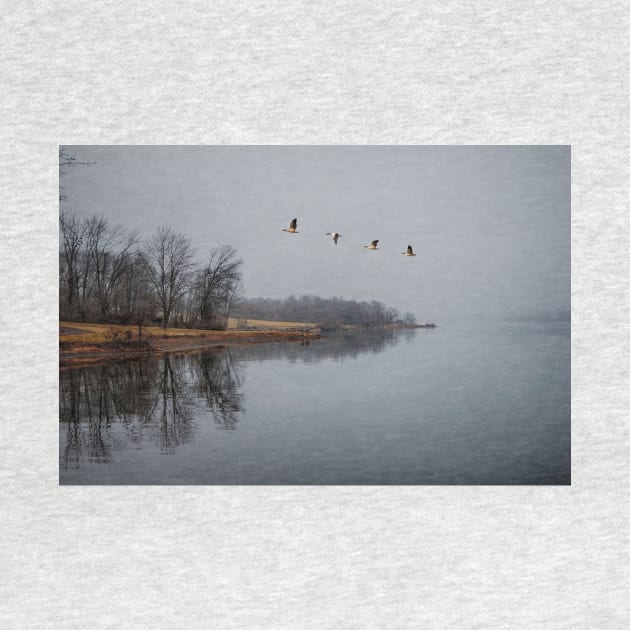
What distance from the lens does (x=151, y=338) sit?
15.3 ft

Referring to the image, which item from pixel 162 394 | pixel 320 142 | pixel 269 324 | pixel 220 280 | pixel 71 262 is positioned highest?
pixel 320 142

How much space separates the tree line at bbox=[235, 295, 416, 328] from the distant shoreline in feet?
0.12

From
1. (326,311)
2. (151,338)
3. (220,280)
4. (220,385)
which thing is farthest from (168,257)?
(326,311)

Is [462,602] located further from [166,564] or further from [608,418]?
[166,564]

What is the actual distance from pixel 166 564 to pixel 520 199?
9.98ft

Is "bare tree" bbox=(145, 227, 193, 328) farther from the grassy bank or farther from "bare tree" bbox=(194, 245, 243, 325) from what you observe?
the grassy bank

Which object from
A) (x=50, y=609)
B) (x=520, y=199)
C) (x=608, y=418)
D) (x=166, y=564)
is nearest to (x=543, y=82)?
(x=520, y=199)

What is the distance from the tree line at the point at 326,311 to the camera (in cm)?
456

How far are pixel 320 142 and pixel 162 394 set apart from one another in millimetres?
1798

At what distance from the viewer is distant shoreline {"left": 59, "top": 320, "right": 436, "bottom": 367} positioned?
4535 mm

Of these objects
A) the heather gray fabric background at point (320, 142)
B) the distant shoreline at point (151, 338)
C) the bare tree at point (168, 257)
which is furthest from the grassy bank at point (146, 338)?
the bare tree at point (168, 257)

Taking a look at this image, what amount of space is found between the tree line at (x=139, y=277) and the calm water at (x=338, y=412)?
29cm

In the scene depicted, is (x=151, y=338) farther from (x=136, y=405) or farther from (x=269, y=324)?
(x=269, y=324)

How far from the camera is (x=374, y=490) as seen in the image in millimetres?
4453
